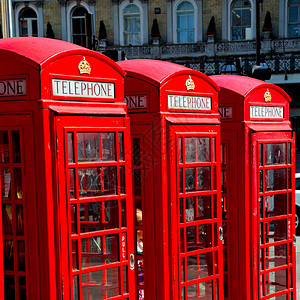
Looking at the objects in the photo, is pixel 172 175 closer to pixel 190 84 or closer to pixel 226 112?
pixel 190 84

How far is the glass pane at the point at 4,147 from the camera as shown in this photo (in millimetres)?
3545

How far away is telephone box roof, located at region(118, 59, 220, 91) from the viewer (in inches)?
173

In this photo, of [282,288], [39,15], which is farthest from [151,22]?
[282,288]

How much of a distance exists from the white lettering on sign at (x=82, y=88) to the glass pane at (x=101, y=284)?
4.27 ft

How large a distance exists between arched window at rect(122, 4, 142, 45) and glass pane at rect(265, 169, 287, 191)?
2532 cm

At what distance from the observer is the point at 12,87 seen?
137 inches

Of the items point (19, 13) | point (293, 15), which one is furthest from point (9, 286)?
point (19, 13)

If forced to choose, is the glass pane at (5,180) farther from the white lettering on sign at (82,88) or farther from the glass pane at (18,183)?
the white lettering on sign at (82,88)

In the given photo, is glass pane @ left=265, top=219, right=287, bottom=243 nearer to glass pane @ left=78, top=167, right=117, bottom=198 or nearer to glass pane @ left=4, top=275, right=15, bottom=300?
glass pane @ left=78, top=167, right=117, bottom=198

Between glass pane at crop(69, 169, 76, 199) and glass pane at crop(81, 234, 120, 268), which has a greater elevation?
glass pane at crop(69, 169, 76, 199)

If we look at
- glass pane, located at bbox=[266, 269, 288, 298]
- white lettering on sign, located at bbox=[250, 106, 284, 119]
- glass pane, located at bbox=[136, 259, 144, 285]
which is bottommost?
glass pane, located at bbox=[266, 269, 288, 298]

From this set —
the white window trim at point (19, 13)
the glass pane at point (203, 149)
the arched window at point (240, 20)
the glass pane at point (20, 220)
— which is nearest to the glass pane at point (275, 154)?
the glass pane at point (203, 149)

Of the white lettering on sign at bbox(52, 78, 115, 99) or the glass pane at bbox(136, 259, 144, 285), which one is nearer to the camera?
the white lettering on sign at bbox(52, 78, 115, 99)

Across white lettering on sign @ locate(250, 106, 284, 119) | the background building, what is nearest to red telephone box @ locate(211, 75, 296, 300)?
white lettering on sign @ locate(250, 106, 284, 119)
